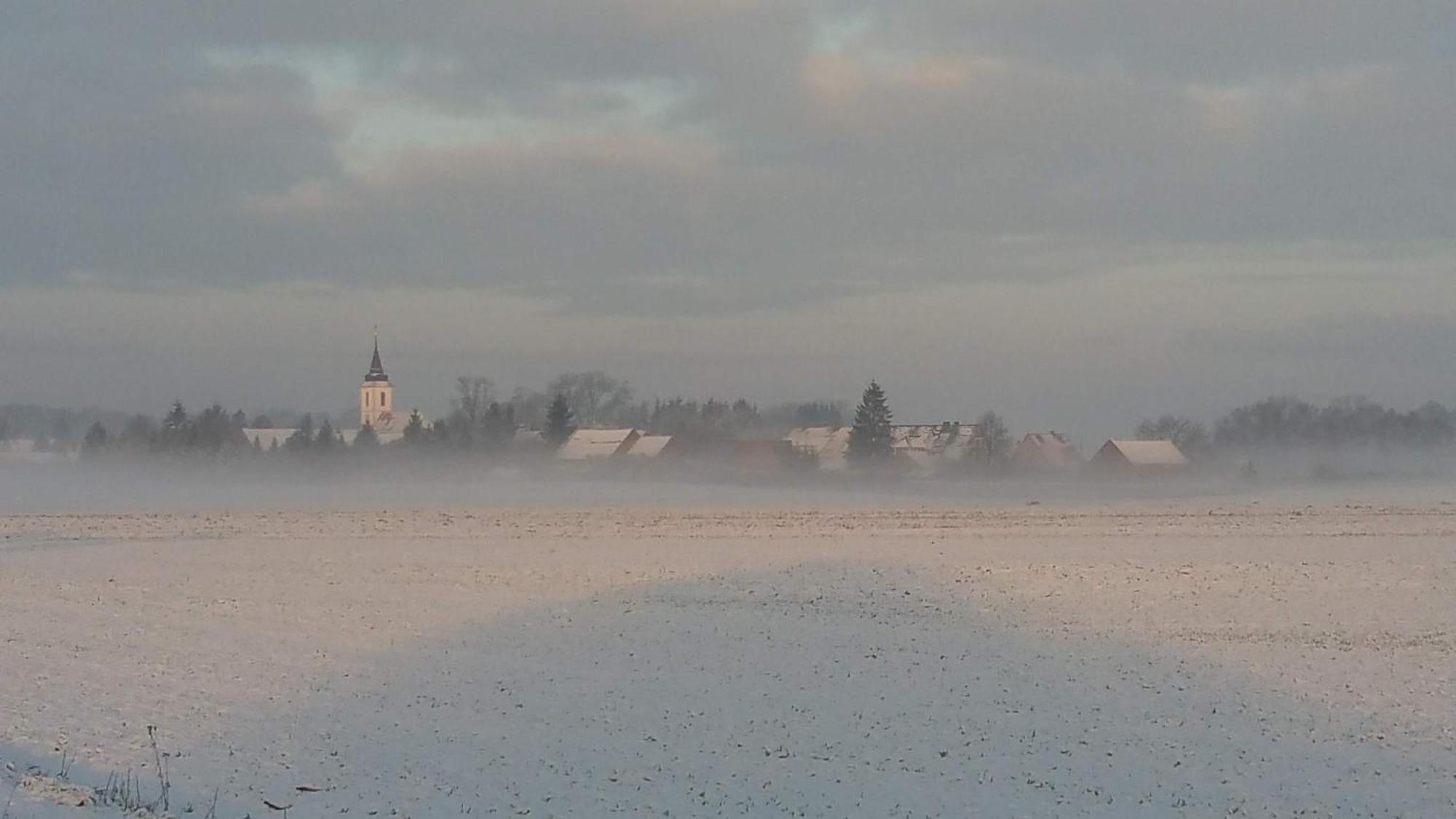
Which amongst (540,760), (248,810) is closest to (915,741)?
(540,760)

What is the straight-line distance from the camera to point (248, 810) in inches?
616

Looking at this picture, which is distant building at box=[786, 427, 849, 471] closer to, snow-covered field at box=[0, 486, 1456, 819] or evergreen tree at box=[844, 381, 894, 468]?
evergreen tree at box=[844, 381, 894, 468]

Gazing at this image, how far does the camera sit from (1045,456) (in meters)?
136

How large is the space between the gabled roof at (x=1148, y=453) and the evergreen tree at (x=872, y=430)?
22.2m

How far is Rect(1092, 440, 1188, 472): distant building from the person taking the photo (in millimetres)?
125750

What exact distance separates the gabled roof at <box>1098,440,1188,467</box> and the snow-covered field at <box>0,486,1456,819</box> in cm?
8622

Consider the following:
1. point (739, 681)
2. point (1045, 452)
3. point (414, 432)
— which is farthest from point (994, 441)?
point (739, 681)

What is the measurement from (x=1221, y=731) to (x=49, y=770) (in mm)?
16455

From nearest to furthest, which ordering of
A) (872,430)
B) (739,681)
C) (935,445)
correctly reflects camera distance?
(739,681) → (872,430) → (935,445)

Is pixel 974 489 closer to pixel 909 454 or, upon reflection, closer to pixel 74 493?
pixel 909 454

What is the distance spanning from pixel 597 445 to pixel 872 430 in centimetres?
2825

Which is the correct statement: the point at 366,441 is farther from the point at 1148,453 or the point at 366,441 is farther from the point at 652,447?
the point at 1148,453

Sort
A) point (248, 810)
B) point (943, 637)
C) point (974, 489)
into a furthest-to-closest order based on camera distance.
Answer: point (974, 489), point (943, 637), point (248, 810)

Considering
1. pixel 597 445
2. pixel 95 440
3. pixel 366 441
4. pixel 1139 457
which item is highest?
pixel 95 440
